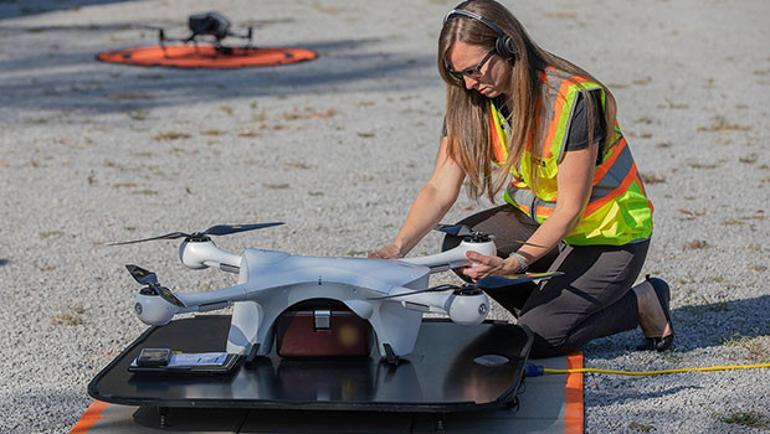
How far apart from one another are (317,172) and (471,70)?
3669 millimetres

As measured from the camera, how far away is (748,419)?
11.8ft

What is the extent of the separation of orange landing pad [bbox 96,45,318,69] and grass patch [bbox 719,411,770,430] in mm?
8137

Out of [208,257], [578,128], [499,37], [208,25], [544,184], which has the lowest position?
[208,25]

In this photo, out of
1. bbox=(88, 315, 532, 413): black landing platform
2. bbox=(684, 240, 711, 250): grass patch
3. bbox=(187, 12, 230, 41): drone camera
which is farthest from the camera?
bbox=(187, 12, 230, 41): drone camera

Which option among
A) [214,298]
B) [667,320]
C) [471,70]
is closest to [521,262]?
[471,70]

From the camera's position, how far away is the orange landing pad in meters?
11.4

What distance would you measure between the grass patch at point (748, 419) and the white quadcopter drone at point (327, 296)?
2.20 ft

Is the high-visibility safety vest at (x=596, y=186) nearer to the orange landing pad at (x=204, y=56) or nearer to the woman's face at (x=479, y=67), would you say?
the woman's face at (x=479, y=67)

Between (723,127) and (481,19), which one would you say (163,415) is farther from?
(723,127)

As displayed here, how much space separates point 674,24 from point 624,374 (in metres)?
10.8

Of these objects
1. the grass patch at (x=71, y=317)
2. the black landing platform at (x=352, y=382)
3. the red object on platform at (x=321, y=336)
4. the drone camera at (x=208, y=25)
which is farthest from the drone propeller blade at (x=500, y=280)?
the drone camera at (x=208, y=25)

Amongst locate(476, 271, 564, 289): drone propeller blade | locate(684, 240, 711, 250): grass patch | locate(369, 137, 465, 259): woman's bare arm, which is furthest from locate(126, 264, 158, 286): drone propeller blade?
locate(684, 240, 711, 250): grass patch

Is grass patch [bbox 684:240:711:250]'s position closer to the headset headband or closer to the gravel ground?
the gravel ground

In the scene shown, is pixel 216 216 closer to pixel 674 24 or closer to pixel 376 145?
pixel 376 145
